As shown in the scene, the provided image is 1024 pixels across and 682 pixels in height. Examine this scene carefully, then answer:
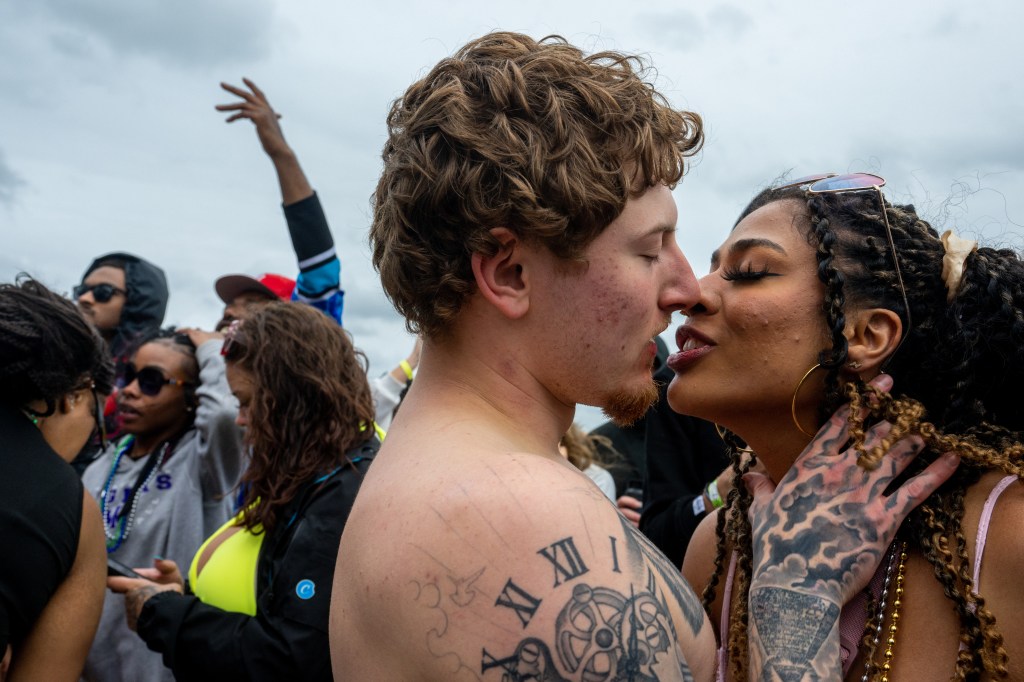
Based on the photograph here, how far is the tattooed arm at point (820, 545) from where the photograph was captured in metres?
2.17

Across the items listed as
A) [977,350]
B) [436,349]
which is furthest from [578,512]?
[977,350]

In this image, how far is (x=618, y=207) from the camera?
2.12 m

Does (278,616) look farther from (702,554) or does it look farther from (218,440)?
(218,440)

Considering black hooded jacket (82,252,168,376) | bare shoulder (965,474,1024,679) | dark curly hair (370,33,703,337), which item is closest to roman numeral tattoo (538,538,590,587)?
dark curly hair (370,33,703,337)

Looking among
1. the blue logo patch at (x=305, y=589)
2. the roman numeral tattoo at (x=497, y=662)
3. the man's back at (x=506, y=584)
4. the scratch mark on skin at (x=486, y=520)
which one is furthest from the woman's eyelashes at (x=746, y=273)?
the blue logo patch at (x=305, y=589)

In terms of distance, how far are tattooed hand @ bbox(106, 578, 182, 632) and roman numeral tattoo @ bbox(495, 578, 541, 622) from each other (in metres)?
2.71

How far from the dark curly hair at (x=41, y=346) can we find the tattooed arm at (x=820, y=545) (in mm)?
2767

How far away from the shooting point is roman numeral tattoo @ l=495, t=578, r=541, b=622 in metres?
1.72

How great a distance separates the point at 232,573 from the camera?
12.7 ft

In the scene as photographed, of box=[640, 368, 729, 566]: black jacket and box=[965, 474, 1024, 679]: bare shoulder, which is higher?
box=[640, 368, 729, 566]: black jacket

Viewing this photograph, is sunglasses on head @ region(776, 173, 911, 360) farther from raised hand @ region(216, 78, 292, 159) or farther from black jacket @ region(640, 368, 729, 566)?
raised hand @ region(216, 78, 292, 159)

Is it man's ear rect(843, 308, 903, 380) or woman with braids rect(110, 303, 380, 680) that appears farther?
woman with braids rect(110, 303, 380, 680)

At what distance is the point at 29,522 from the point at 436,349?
1942 millimetres

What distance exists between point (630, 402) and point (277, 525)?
2.17 m
